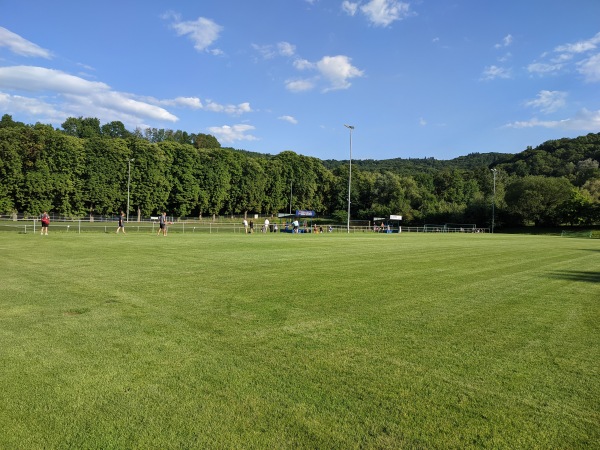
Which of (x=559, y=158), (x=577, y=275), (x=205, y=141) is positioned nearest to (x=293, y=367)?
(x=577, y=275)

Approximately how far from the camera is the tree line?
65438 mm

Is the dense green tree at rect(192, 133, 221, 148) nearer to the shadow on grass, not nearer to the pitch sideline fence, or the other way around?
the pitch sideline fence

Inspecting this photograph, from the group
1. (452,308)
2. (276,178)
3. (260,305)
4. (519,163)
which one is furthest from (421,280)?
(519,163)

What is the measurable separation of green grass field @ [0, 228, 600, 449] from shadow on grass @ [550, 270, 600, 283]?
2.97 m

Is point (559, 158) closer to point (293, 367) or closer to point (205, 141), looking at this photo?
point (205, 141)

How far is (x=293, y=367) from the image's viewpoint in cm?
457

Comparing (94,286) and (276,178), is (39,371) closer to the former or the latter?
(94,286)

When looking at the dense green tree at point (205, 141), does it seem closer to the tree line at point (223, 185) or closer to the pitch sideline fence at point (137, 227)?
the tree line at point (223, 185)

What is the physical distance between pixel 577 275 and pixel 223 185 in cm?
7700

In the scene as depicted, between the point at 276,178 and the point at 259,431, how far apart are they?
314 feet

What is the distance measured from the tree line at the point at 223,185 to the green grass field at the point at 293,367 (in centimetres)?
6598

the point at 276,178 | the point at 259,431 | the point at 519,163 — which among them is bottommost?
the point at 259,431

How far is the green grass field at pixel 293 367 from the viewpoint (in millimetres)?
3295

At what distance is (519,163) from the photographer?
136 metres
